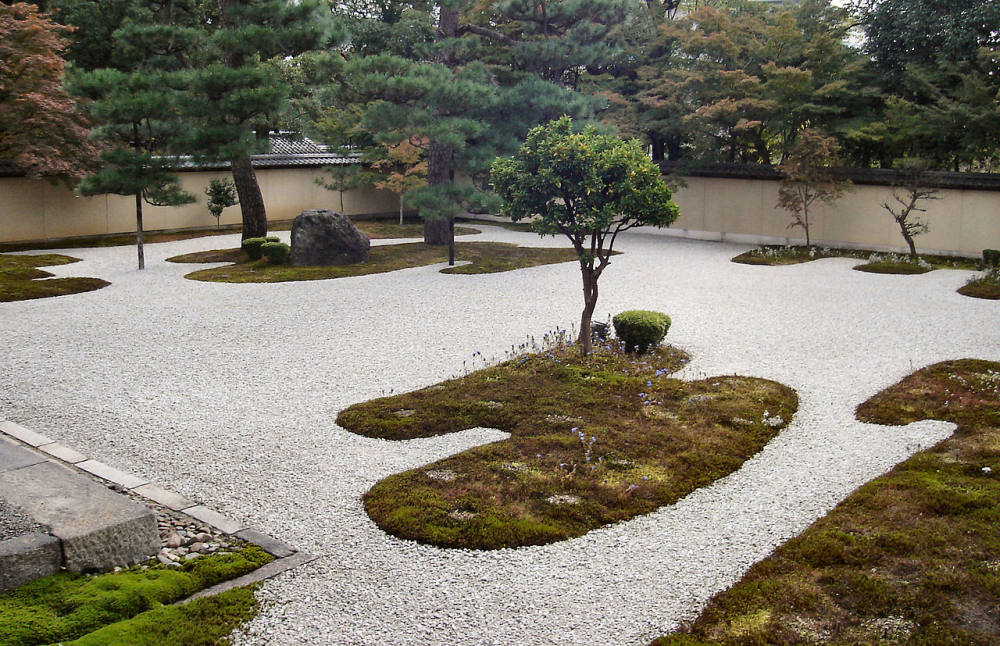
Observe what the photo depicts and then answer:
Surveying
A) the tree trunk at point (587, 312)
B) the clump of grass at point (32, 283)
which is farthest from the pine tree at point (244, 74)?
the tree trunk at point (587, 312)

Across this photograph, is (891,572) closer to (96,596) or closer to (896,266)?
(96,596)

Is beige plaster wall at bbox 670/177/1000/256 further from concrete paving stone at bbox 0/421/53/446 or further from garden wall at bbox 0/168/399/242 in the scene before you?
concrete paving stone at bbox 0/421/53/446

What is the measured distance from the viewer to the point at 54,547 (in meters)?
5.01

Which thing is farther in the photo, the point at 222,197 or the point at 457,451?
the point at 222,197

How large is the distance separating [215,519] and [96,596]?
3.96 ft

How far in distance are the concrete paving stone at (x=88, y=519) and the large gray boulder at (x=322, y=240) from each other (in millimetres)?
12325

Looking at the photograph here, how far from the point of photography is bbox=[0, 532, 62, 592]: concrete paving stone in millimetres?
4820

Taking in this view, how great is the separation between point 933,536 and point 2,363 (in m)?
9.94

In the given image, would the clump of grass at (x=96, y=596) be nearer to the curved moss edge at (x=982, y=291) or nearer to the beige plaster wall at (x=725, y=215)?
the curved moss edge at (x=982, y=291)

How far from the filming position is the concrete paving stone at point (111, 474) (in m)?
6.60

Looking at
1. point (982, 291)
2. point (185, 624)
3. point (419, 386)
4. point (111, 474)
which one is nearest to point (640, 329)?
point (419, 386)

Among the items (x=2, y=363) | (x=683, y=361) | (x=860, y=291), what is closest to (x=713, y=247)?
(x=860, y=291)

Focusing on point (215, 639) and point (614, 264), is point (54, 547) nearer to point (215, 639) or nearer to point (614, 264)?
point (215, 639)

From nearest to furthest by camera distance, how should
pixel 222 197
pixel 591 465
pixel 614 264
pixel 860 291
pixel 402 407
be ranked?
pixel 591 465 → pixel 402 407 → pixel 860 291 → pixel 614 264 → pixel 222 197
